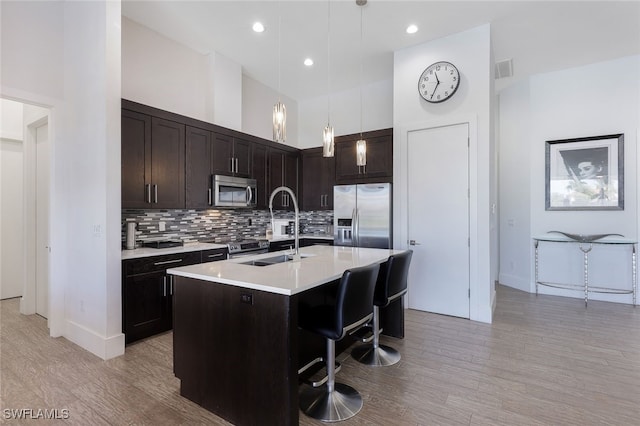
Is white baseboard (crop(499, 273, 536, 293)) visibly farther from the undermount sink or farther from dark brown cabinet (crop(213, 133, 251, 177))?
dark brown cabinet (crop(213, 133, 251, 177))

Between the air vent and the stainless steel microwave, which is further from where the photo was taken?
the air vent

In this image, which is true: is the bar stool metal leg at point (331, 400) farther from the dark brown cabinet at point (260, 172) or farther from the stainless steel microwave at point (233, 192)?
the dark brown cabinet at point (260, 172)

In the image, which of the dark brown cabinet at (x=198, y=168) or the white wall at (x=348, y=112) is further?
the white wall at (x=348, y=112)

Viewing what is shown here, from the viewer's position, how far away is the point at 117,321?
285 cm

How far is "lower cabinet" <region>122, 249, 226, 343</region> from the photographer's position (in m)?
2.97

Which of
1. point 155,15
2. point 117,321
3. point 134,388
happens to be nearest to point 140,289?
point 117,321

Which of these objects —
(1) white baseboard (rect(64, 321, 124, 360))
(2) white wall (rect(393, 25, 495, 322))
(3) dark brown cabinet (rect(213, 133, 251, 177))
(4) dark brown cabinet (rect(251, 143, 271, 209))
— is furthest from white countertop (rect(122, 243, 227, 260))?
(2) white wall (rect(393, 25, 495, 322))

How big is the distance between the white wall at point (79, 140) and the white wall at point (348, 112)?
3.79 meters

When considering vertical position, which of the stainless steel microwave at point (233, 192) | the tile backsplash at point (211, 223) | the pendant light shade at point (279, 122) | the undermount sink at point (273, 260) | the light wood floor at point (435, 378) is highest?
the pendant light shade at point (279, 122)

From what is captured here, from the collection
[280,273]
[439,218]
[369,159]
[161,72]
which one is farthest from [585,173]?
[161,72]

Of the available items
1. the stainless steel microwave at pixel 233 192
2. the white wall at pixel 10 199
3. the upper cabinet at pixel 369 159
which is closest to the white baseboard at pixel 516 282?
the upper cabinet at pixel 369 159

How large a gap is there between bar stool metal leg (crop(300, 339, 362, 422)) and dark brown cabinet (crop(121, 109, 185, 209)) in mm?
2585

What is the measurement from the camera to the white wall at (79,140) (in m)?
2.82

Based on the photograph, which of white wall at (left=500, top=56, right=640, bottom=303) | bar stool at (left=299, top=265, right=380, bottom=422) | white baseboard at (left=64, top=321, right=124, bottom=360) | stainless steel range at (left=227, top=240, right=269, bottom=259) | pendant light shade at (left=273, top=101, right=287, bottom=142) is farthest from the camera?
white wall at (left=500, top=56, right=640, bottom=303)
